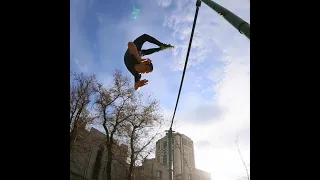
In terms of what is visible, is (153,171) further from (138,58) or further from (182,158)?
(138,58)

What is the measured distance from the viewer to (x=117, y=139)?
75.7ft

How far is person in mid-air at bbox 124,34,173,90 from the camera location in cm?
582

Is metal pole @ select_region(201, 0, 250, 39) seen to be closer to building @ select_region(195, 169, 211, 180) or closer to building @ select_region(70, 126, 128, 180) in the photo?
building @ select_region(70, 126, 128, 180)

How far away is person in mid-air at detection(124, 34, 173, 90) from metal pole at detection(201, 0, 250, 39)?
248 cm

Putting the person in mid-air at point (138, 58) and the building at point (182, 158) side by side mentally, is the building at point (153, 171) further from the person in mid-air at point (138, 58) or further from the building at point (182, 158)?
the person in mid-air at point (138, 58)

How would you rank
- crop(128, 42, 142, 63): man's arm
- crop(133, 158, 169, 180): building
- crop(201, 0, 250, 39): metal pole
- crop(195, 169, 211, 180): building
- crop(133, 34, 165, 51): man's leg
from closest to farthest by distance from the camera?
crop(201, 0, 250, 39): metal pole < crop(128, 42, 142, 63): man's arm < crop(133, 34, 165, 51): man's leg < crop(133, 158, 169, 180): building < crop(195, 169, 211, 180): building

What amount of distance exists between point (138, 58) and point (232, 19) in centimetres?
323

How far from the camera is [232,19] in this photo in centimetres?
305

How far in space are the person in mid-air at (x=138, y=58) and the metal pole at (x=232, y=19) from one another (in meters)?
2.48

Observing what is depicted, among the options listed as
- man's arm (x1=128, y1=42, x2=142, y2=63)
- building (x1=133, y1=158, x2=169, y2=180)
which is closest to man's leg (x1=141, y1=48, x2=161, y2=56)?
man's arm (x1=128, y1=42, x2=142, y2=63)

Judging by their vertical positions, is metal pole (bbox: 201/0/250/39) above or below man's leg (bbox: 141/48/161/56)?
below

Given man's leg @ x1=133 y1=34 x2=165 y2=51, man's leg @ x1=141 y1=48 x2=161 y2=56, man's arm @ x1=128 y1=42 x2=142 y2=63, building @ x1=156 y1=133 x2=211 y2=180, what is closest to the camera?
man's arm @ x1=128 y1=42 x2=142 y2=63
